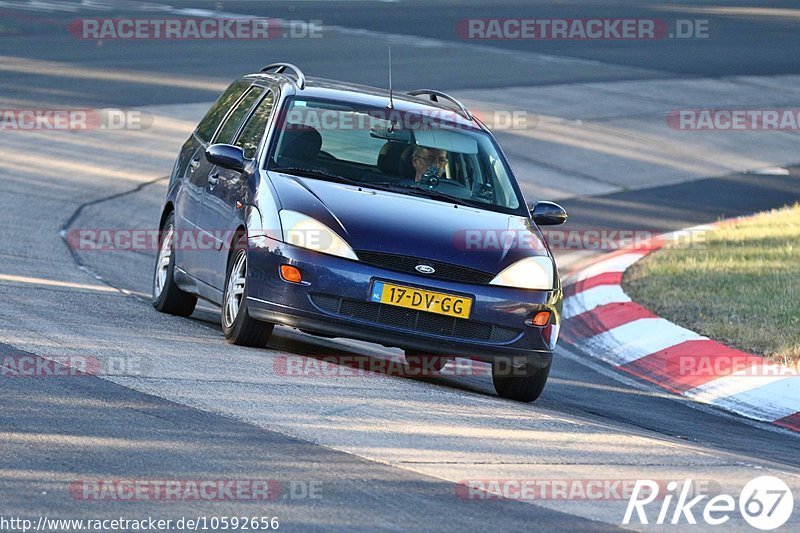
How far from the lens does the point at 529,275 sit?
8.30m

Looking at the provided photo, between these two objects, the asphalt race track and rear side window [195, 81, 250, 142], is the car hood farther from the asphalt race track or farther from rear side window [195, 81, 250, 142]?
rear side window [195, 81, 250, 142]

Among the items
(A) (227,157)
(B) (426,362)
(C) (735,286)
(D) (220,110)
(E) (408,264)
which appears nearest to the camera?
(E) (408,264)

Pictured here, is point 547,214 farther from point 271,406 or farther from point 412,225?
point 271,406

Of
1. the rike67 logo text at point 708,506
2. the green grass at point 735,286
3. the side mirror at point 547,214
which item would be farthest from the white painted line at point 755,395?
the rike67 logo text at point 708,506

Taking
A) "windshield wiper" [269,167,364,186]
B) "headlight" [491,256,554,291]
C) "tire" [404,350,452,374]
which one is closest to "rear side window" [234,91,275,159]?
"windshield wiper" [269,167,364,186]

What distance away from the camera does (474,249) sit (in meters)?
8.22

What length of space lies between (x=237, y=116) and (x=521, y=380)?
287 cm

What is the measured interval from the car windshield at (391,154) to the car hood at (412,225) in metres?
0.20

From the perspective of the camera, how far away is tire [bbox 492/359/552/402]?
8406 millimetres

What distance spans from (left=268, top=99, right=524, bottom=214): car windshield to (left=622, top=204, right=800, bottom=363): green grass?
2528 mm

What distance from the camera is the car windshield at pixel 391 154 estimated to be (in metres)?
8.92

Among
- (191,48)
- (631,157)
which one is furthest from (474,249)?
(191,48)

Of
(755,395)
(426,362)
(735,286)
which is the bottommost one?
(426,362)

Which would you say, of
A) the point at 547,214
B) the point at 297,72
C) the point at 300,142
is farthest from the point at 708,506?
the point at 297,72
